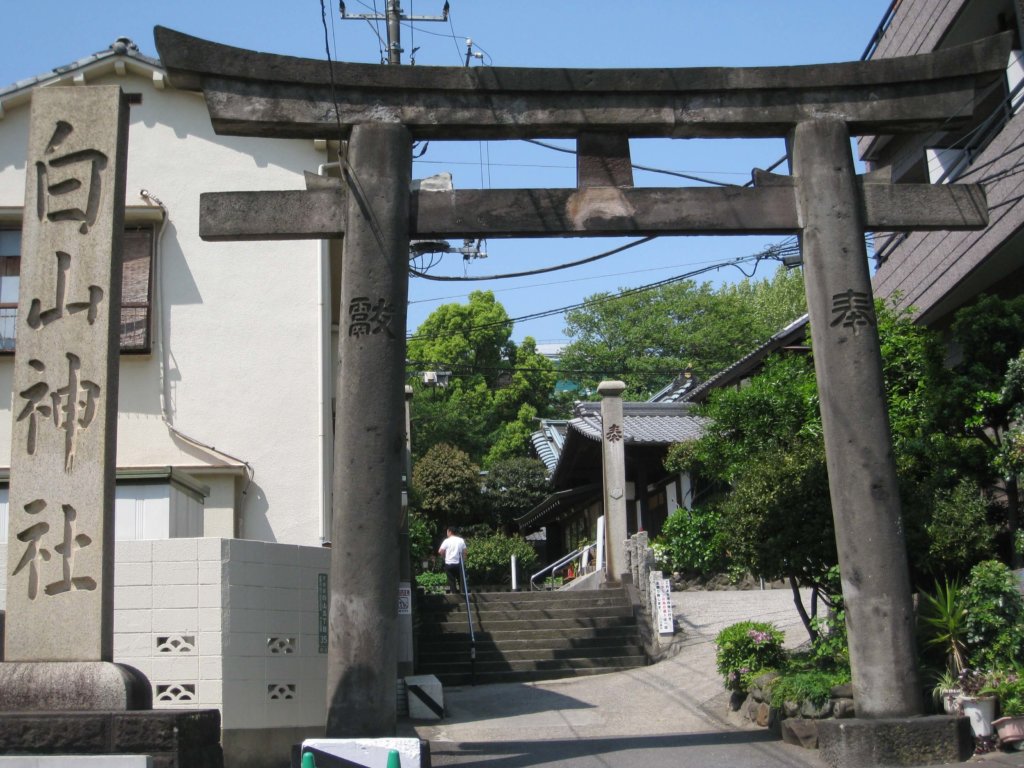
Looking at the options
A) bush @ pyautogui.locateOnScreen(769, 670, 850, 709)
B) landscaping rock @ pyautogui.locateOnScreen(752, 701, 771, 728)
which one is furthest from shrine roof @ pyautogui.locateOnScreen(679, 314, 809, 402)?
bush @ pyautogui.locateOnScreen(769, 670, 850, 709)

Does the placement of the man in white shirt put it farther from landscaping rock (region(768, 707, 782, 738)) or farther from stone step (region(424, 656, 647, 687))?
landscaping rock (region(768, 707, 782, 738))

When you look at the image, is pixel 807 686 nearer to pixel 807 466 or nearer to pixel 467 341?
pixel 807 466

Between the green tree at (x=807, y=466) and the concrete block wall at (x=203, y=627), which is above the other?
the green tree at (x=807, y=466)

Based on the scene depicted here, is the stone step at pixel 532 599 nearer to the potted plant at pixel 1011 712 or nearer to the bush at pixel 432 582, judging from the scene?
the bush at pixel 432 582

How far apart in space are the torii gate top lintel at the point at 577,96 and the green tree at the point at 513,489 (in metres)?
29.0

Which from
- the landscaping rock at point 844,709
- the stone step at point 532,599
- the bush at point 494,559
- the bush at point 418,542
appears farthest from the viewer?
the bush at point 494,559

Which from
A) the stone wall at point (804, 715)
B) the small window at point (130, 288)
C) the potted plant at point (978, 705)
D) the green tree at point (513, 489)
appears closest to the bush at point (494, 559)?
the green tree at point (513, 489)

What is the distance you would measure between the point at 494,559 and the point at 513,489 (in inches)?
378

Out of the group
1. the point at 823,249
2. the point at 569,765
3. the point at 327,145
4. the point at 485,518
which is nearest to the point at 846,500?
the point at 823,249

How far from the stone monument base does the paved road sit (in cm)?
380

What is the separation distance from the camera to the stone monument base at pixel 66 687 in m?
7.64

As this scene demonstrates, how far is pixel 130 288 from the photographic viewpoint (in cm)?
1716

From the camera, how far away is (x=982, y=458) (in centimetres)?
1304

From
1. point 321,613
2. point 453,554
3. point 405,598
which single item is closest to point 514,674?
point 405,598
